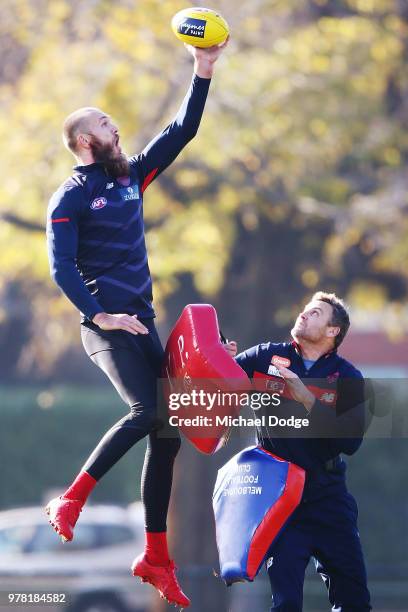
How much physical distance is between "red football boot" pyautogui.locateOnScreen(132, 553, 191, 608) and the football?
8.37 ft

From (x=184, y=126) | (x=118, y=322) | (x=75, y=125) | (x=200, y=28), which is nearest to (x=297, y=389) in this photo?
(x=118, y=322)

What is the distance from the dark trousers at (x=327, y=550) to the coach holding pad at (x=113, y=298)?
0.53 meters

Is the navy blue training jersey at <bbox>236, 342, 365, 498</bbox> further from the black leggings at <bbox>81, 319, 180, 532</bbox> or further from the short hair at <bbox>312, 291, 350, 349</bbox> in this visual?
the black leggings at <bbox>81, 319, 180, 532</bbox>

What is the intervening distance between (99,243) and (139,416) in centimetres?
84

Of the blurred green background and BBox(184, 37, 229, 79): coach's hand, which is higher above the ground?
the blurred green background

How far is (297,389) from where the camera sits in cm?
598

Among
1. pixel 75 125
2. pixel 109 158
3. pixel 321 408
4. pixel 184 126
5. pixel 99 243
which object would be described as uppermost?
pixel 184 126

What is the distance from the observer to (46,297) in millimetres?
17266

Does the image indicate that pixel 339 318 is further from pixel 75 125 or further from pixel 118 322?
pixel 75 125

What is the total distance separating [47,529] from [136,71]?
251 inches

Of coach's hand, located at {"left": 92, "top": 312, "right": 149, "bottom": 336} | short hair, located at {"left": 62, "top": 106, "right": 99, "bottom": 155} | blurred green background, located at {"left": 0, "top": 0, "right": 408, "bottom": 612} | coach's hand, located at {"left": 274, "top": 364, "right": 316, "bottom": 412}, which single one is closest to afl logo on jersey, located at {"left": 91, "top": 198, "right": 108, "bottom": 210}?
short hair, located at {"left": 62, "top": 106, "right": 99, "bottom": 155}

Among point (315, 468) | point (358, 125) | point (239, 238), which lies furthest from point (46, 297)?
point (315, 468)

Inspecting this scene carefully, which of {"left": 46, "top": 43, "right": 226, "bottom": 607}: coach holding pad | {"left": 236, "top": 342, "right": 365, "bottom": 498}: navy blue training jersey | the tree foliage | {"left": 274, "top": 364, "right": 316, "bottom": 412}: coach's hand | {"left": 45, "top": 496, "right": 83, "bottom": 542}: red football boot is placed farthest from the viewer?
the tree foliage

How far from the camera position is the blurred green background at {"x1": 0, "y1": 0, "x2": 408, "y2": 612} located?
1423cm
